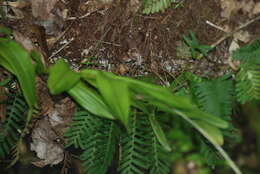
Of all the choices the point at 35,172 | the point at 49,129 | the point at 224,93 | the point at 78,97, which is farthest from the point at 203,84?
the point at 35,172

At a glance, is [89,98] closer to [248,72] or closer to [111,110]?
[111,110]

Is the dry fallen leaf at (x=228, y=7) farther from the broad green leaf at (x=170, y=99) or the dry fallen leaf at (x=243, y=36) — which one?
the broad green leaf at (x=170, y=99)

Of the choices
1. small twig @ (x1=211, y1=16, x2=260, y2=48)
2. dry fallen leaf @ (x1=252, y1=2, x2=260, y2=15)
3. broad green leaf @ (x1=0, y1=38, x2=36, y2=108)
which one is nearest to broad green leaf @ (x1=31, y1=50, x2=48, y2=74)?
broad green leaf @ (x1=0, y1=38, x2=36, y2=108)

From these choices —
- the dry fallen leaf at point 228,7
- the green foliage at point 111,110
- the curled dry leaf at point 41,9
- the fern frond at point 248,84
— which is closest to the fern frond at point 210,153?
the green foliage at point 111,110

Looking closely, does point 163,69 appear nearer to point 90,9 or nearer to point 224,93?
point 224,93

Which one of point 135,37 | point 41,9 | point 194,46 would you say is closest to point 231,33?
point 194,46

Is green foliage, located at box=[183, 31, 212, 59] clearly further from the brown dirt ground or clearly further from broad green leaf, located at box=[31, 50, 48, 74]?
broad green leaf, located at box=[31, 50, 48, 74]

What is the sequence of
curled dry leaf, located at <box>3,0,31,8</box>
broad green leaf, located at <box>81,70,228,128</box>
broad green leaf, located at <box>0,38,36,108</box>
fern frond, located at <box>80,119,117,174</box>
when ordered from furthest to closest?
curled dry leaf, located at <box>3,0,31,8</box> < fern frond, located at <box>80,119,117,174</box> < broad green leaf, located at <box>0,38,36,108</box> < broad green leaf, located at <box>81,70,228,128</box>
